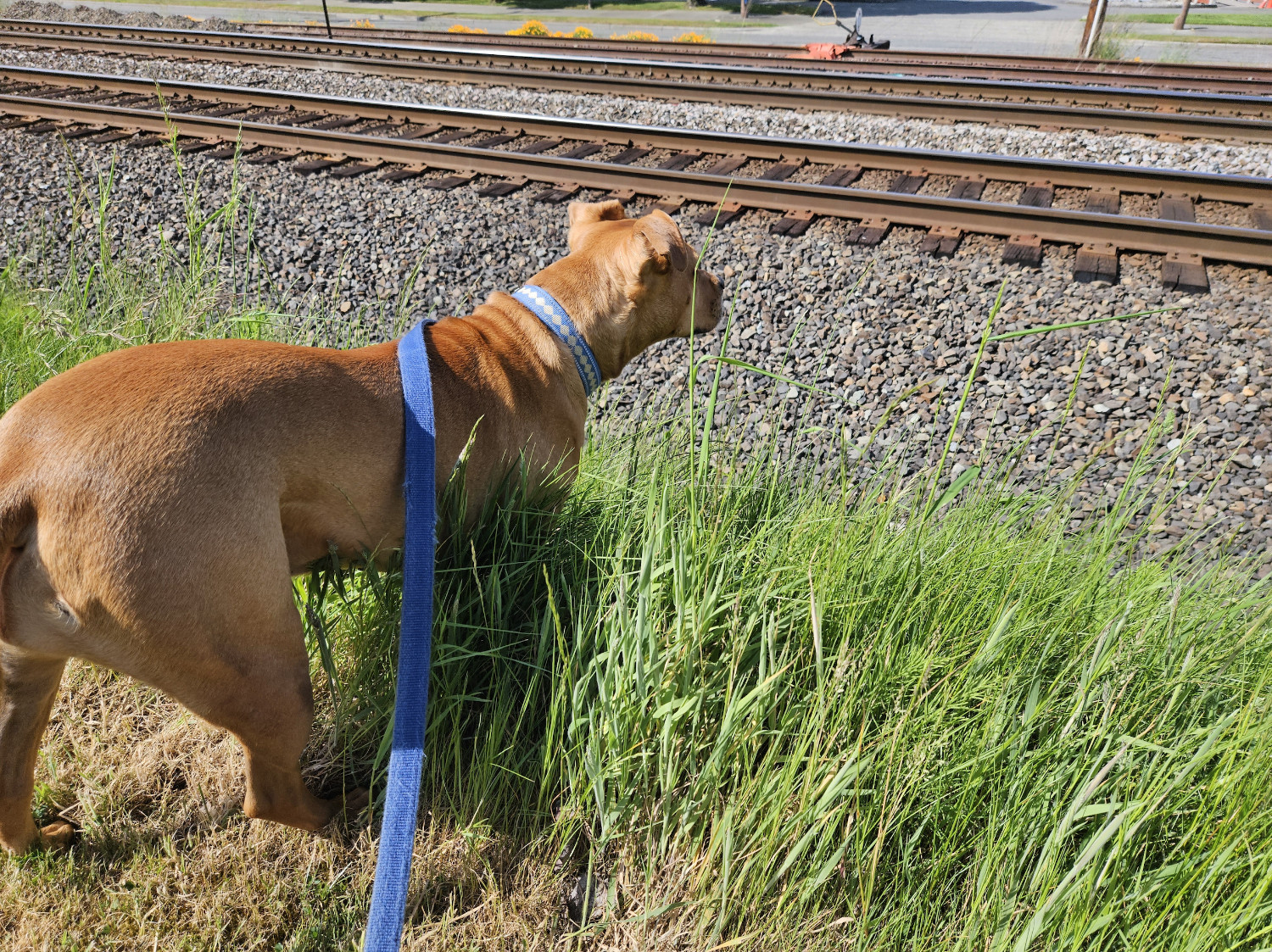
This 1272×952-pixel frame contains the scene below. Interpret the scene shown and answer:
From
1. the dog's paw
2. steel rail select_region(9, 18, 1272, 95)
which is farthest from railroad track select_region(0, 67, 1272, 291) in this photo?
steel rail select_region(9, 18, 1272, 95)

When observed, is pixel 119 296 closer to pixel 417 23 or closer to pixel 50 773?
pixel 50 773

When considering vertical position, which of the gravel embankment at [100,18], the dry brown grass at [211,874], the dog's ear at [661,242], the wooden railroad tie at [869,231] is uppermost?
the gravel embankment at [100,18]

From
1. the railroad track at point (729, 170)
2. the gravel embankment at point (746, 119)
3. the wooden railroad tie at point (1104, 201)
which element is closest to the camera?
the railroad track at point (729, 170)

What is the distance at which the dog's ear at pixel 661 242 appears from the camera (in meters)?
3.35

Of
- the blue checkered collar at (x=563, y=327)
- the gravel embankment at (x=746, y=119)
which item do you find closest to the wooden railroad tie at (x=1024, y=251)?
the gravel embankment at (x=746, y=119)

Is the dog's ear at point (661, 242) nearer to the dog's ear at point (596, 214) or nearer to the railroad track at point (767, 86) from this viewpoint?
the dog's ear at point (596, 214)

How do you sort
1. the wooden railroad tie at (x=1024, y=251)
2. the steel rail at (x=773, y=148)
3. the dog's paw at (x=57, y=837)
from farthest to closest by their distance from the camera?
the steel rail at (x=773, y=148)
the wooden railroad tie at (x=1024, y=251)
the dog's paw at (x=57, y=837)

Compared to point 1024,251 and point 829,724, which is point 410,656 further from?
point 1024,251

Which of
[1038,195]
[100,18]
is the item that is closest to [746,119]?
[1038,195]

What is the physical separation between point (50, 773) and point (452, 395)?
5.47ft

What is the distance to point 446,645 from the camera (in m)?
2.59

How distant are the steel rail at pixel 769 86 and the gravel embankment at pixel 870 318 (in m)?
4.31

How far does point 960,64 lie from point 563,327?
11521mm

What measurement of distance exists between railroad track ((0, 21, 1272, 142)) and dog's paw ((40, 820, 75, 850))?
9568 mm
